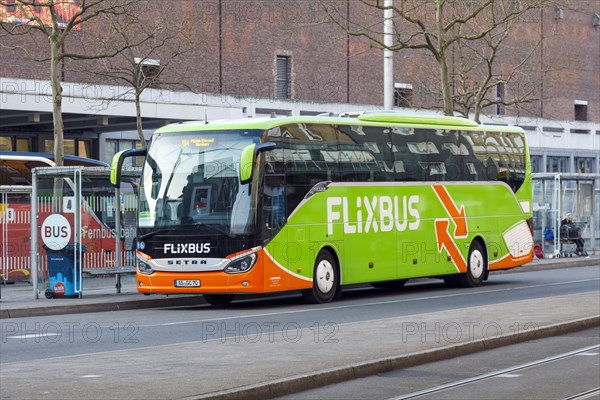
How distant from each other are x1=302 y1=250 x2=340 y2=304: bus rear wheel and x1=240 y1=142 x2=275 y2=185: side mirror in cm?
261

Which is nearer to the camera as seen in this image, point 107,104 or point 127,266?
point 127,266

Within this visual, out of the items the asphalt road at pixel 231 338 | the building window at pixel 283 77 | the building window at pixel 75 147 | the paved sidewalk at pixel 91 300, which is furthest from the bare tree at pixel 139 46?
the asphalt road at pixel 231 338

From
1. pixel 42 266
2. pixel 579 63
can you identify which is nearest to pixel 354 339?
pixel 42 266

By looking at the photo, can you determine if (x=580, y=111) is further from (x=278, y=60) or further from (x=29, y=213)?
(x=29, y=213)

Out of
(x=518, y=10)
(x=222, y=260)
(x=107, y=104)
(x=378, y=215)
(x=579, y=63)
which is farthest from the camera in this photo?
(x=579, y=63)

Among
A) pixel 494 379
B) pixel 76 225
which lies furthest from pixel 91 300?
pixel 494 379

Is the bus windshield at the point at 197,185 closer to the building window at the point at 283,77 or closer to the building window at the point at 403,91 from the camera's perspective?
the building window at the point at 283,77

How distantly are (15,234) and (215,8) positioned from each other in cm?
2323

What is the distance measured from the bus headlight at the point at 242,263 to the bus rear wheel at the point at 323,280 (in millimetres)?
1786

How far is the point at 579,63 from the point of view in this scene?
7056 centimetres

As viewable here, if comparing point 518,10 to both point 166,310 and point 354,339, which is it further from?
point 354,339

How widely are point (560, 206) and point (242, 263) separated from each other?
23.4 m

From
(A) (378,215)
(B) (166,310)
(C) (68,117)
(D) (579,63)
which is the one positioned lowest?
(B) (166,310)

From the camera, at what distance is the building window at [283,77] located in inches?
2180
